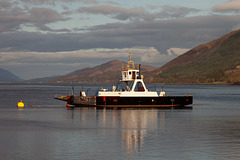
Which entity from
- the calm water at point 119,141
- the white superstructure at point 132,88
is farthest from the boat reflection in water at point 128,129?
the white superstructure at point 132,88

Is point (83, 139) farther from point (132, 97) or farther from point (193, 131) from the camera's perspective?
point (132, 97)

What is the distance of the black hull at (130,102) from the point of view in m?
87.8

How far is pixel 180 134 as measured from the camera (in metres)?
46.2

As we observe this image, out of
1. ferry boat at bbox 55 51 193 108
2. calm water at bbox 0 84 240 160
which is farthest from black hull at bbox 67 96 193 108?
calm water at bbox 0 84 240 160

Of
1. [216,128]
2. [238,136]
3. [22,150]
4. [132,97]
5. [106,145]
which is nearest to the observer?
[22,150]

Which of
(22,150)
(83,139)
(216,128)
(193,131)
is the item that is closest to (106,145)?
(83,139)

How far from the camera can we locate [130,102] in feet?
288

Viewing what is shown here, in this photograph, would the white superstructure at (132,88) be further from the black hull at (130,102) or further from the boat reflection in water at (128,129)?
the boat reflection in water at (128,129)

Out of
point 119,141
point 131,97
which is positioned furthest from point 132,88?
point 119,141

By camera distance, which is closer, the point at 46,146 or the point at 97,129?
the point at 46,146

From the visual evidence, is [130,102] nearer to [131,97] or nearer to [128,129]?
[131,97]

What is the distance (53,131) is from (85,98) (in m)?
42.8

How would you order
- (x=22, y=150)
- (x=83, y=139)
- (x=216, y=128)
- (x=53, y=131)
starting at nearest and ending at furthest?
1. (x=22, y=150)
2. (x=83, y=139)
3. (x=53, y=131)
4. (x=216, y=128)

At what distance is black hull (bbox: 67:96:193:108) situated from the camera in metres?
87.8
